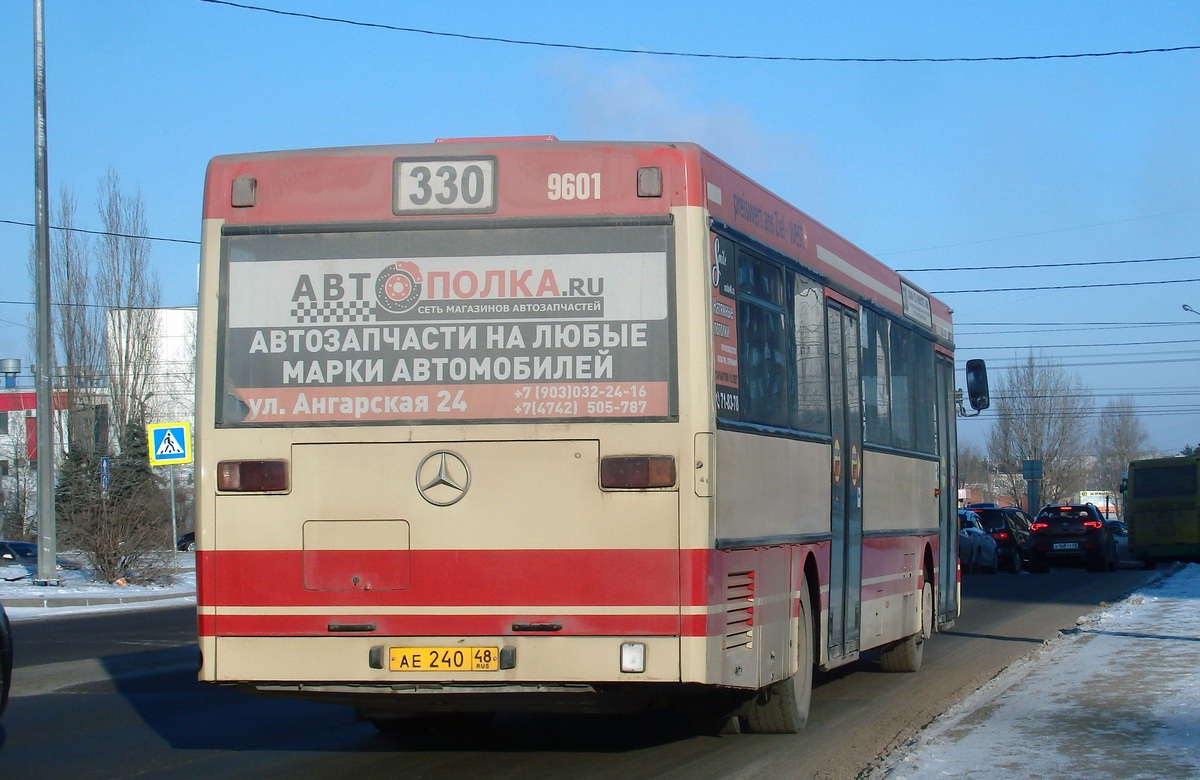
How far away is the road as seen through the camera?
8148mm

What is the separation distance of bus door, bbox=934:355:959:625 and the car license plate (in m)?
8.07

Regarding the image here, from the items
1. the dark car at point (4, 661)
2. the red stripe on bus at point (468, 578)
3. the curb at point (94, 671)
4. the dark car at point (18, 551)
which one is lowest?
the dark car at point (18, 551)

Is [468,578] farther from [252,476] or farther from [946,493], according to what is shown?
[946,493]

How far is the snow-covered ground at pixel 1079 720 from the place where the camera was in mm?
7398

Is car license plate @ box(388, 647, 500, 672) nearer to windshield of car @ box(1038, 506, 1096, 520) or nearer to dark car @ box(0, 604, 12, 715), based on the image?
dark car @ box(0, 604, 12, 715)

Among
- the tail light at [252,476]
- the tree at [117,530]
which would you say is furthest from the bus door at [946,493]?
the tree at [117,530]

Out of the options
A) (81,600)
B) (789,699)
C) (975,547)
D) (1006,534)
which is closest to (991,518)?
(1006,534)

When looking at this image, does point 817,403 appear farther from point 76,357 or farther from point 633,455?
point 76,357

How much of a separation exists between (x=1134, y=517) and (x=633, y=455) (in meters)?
36.4

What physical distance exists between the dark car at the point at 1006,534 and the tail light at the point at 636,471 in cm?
3035

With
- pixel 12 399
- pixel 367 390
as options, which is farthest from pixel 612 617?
pixel 12 399

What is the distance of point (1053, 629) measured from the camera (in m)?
18.0

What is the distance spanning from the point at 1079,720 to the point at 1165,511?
1297 inches

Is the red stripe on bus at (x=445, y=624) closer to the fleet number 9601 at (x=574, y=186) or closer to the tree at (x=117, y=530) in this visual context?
the fleet number 9601 at (x=574, y=186)
